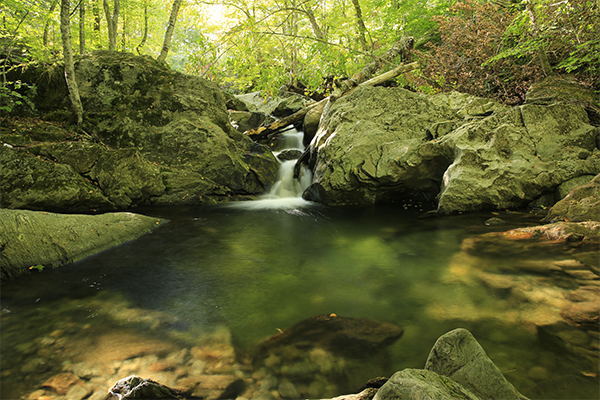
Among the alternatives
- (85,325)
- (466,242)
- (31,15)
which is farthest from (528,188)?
(31,15)

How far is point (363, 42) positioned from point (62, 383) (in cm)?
1205

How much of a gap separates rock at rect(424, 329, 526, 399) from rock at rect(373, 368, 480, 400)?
0.95 ft

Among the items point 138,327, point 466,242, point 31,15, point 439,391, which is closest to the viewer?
point 439,391

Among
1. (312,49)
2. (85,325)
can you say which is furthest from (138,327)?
(312,49)

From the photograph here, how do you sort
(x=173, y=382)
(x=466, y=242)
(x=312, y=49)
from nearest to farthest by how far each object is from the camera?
(x=173, y=382)
(x=466, y=242)
(x=312, y=49)

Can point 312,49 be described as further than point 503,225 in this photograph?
Yes

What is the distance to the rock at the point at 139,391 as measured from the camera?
199 cm

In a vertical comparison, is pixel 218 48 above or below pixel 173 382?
above

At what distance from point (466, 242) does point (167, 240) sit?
5673mm

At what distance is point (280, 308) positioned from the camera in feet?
11.2

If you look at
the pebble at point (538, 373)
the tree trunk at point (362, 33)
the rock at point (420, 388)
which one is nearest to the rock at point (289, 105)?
the tree trunk at point (362, 33)

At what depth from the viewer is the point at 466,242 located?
201 inches

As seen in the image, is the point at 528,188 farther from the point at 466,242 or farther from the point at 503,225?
the point at 466,242

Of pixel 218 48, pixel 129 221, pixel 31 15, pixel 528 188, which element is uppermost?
pixel 31 15
